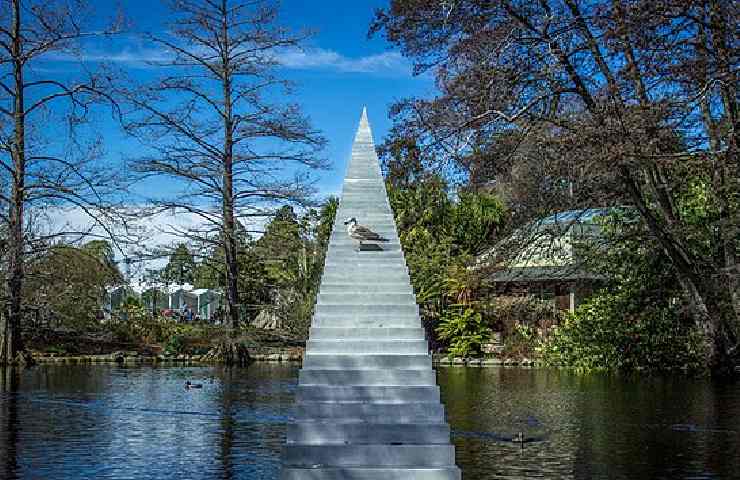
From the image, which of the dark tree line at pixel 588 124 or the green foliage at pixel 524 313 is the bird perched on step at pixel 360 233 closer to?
the dark tree line at pixel 588 124

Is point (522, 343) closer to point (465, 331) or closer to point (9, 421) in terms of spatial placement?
point (465, 331)

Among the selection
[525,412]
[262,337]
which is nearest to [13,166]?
[262,337]

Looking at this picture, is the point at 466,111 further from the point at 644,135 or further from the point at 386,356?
the point at 386,356

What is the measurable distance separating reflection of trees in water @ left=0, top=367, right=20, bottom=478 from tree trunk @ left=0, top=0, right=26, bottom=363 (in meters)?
2.46

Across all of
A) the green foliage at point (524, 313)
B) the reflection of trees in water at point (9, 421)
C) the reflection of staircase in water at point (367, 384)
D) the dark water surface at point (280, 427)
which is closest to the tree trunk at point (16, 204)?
the reflection of trees in water at point (9, 421)

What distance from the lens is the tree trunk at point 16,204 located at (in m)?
23.5

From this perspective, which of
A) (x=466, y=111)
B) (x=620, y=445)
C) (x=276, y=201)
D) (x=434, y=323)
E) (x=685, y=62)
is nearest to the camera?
(x=620, y=445)

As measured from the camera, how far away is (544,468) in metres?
9.94

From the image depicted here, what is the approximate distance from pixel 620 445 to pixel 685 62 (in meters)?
5.93

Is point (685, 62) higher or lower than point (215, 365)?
higher

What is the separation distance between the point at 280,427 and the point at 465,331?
720 inches

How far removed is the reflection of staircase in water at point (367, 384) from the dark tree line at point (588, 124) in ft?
17.1

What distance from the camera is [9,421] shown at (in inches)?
529

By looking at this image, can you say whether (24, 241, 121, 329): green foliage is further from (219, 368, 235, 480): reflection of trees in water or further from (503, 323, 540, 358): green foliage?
(503, 323, 540, 358): green foliage
